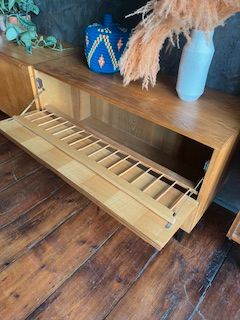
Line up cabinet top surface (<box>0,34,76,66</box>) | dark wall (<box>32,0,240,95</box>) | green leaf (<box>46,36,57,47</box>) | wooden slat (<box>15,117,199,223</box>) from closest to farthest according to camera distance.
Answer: wooden slat (<box>15,117,199,223</box>) < dark wall (<box>32,0,240,95</box>) < cabinet top surface (<box>0,34,76,66</box>) < green leaf (<box>46,36,57,47</box>)

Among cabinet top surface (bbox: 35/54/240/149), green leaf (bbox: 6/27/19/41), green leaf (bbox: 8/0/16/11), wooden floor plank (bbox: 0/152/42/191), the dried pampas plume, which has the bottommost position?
wooden floor plank (bbox: 0/152/42/191)

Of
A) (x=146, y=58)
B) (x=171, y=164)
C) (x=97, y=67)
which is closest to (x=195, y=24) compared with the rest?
(x=146, y=58)

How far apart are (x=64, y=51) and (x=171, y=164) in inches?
29.4

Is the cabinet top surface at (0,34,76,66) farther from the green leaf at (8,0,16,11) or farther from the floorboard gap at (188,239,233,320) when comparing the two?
the floorboard gap at (188,239,233,320)

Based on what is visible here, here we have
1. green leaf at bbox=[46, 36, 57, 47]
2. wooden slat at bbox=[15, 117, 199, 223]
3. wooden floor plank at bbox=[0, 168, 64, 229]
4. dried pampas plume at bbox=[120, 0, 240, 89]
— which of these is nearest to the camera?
dried pampas plume at bbox=[120, 0, 240, 89]

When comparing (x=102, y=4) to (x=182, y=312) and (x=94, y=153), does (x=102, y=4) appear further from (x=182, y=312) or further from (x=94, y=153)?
(x=182, y=312)

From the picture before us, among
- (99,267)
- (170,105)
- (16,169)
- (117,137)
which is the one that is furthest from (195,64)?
(16,169)

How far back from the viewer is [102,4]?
1.10 metres

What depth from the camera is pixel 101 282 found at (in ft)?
2.73

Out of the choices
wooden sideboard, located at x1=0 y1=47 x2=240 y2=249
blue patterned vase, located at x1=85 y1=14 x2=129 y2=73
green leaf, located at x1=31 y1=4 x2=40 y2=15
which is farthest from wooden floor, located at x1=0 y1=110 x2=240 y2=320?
green leaf, located at x1=31 y1=4 x2=40 y2=15

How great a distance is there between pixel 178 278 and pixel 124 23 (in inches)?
39.4

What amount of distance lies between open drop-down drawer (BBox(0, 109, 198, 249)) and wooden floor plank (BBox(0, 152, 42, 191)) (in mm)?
281

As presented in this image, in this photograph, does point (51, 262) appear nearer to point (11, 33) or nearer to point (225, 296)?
point (225, 296)

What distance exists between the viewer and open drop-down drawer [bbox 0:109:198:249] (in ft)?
2.25
